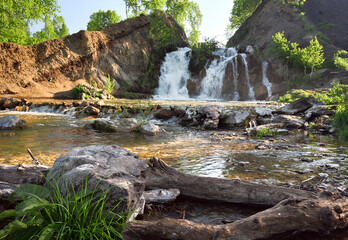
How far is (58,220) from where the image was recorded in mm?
1837

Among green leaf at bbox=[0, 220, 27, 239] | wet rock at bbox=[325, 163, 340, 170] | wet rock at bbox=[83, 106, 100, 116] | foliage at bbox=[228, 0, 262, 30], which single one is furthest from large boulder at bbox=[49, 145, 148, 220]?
foliage at bbox=[228, 0, 262, 30]

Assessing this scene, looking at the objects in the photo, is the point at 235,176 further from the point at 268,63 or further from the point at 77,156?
the point at 268,63

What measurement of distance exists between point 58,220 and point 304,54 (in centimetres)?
2929

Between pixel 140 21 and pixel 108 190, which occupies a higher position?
pixel 140 21

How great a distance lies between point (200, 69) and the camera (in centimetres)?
2827

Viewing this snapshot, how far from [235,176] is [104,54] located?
27052 millimetres

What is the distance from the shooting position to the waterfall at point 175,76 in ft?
87.9

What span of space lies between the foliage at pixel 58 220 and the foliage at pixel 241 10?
5603cm

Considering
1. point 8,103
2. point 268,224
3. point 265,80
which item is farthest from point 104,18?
point 268,224

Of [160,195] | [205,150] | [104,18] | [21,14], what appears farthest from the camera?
[104,18]

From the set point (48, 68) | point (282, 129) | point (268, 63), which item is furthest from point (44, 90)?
point (268, 63)

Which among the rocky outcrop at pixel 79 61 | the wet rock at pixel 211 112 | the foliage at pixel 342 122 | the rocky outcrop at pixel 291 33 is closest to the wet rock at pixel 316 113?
the foliage at pixel 342 122

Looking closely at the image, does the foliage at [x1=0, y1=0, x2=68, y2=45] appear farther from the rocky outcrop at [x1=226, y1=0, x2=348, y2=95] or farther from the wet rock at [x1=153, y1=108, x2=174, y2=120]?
the rocky outcrop at [x1=226, y1=0, x2=348, y2=95]

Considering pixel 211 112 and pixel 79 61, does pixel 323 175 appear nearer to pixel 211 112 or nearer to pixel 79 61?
pixel 211 112
